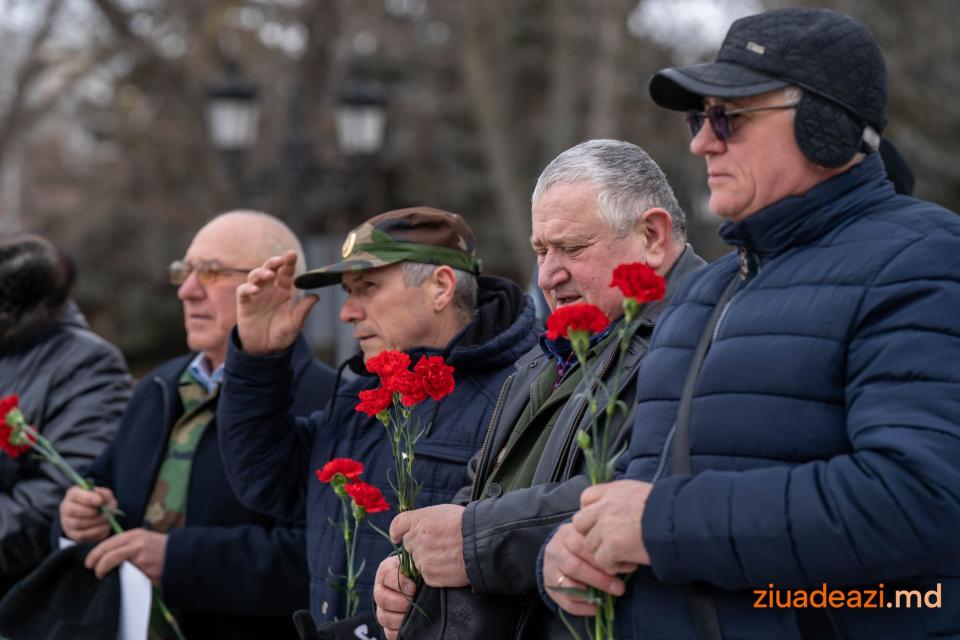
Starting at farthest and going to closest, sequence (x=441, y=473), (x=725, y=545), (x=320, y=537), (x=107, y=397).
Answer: (x=107, y=397) < (x=320, y=537) < (x=441, y=473) < (x=725, y=545)

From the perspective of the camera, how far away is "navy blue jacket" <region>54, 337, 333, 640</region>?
12.5ft

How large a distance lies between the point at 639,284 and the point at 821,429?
0.38 metres

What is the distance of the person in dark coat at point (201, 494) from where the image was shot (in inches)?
150

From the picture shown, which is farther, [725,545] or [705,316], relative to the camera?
[705,316]

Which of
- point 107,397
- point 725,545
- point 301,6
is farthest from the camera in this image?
point 301,6

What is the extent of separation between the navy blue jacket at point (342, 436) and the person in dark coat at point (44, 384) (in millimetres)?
1040

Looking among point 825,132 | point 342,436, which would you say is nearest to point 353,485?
point 342,436

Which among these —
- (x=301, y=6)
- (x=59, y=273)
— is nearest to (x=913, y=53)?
(x=301, y=6)

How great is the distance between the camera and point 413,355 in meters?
3.38

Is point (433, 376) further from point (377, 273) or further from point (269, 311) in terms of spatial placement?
point (269, 311)

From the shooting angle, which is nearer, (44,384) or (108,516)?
(108,516)

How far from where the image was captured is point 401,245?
3.45 metres

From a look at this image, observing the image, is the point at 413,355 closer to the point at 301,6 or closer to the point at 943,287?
the point at 943,287

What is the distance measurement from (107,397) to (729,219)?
3.02 m
